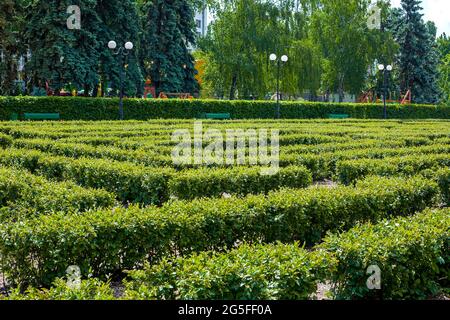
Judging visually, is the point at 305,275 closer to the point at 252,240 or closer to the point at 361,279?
the point at 361,279

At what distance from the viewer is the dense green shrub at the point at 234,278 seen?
361 centimetres

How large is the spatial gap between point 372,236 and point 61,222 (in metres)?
2.71

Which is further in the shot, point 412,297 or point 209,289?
point 412,297

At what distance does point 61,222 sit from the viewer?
471 cm

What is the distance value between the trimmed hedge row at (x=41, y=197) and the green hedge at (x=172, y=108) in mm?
13421

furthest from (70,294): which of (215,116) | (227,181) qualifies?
(215,116)

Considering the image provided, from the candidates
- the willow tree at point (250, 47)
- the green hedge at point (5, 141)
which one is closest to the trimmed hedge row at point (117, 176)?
the green hedge at point (5, 141)

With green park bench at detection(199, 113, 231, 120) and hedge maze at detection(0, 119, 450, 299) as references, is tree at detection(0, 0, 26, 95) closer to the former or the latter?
green park bench at detection(199, 113, 231, 120)

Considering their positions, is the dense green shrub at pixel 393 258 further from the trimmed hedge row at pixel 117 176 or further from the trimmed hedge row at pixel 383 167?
the trimmed hedge row at pixel 383 167

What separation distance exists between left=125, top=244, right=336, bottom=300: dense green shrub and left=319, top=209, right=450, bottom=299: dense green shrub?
33 cm

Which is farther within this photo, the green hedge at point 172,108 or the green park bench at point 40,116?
the green hedge at point 172,108

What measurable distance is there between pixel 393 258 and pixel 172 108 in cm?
1989

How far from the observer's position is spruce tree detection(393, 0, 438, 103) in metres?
41.3
